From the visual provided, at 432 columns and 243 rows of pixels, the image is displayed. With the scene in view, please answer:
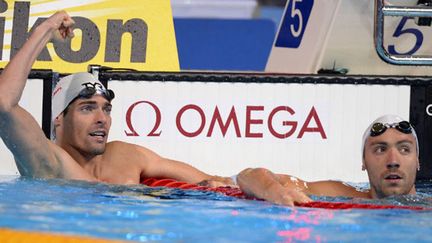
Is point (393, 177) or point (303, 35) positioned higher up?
point (303, 35)

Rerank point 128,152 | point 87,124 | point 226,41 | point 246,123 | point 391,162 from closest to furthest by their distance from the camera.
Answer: point 391,162
point 87,124
point 128,152
point 246,123
point 226,41

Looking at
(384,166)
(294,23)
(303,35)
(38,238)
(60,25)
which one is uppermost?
(294,23)

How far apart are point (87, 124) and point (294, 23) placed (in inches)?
77.1

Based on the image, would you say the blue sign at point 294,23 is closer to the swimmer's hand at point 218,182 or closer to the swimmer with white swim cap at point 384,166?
the swimmer's hand at point 218,182

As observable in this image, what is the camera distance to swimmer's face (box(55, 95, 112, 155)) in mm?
4891

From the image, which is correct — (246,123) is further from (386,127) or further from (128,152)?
(386,127)

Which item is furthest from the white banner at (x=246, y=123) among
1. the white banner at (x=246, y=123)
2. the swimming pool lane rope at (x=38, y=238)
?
the swimming pool lane rope at (x=38, y=238)

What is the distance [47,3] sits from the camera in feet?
19.0

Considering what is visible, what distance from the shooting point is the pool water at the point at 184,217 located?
134 inches

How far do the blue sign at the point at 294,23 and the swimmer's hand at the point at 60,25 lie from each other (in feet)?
5.86

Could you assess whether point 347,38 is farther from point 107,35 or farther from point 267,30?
point 267,30

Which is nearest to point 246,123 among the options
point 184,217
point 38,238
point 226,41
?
point 184,217

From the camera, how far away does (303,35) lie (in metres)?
6.16

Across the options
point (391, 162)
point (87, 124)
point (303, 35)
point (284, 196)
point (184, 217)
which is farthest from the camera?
point (303, 35)
